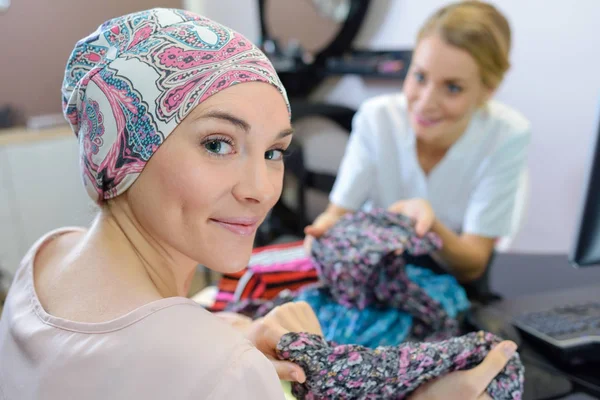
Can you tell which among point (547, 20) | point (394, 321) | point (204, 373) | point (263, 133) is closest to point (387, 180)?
point (394, 321)

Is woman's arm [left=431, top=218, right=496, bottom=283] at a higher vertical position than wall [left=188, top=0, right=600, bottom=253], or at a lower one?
lower

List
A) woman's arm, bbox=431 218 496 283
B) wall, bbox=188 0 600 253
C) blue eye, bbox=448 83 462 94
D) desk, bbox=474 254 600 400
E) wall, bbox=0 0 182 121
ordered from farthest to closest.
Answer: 1. wall, bbox=0 0 182 121
2. wall, bbox=188 0 600 253
3. blue eye, bbox=448 83 462 94
4. woman's arm, bbox=431 218 496 283
5. desk, bbox=474 254 600 400

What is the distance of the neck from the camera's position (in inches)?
23.7

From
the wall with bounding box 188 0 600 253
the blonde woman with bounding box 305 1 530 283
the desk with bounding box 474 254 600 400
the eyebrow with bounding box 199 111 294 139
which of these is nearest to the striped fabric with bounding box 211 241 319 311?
the blonde woman with bounding box 305 1 530 283

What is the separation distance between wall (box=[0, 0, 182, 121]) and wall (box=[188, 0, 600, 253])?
6.00 feet

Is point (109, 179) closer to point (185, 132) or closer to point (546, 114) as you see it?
point (185, 132)

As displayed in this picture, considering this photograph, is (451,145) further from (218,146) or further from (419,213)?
(218,146)

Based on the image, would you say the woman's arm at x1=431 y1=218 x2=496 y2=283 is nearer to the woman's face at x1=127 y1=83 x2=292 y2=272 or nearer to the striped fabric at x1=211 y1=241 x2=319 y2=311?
the striped fabric at x1=211 y1=241 x2=319 y2=311

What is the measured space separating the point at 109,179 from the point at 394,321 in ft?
1.75

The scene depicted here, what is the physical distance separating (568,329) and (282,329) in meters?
0.54

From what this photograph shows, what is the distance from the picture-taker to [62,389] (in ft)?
1.65

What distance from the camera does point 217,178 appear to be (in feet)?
1.88

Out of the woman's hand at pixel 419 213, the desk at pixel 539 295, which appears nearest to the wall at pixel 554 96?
the desk at pixel 539 295

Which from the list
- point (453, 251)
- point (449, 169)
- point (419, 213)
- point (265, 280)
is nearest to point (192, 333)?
point (265, 280)
